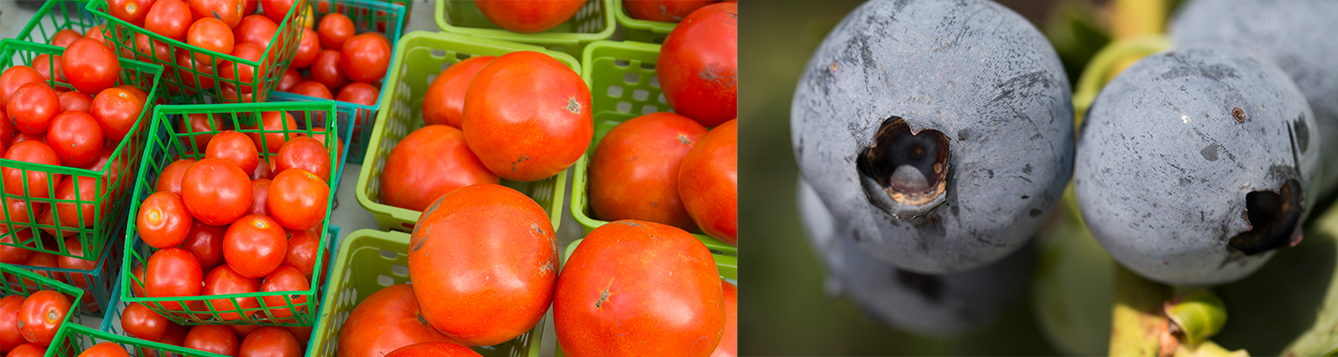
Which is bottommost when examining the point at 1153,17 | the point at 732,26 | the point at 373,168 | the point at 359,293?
the point at 359,293

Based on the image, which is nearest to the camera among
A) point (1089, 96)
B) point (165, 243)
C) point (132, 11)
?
point (1089, 96)

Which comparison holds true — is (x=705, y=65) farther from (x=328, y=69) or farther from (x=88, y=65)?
(x=88, y=65)

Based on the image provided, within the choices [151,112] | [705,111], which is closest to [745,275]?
[705,111]

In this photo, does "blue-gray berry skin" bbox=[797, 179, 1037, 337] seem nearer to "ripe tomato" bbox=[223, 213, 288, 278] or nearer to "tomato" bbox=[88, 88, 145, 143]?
"ripe tomato" bbox=[223, 213, 288, 278]

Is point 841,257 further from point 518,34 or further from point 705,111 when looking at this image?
point 518,34

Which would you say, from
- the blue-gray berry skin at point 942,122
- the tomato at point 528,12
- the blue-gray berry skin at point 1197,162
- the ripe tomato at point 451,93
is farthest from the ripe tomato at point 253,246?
the blue-gray berry skin at point 1197,162
